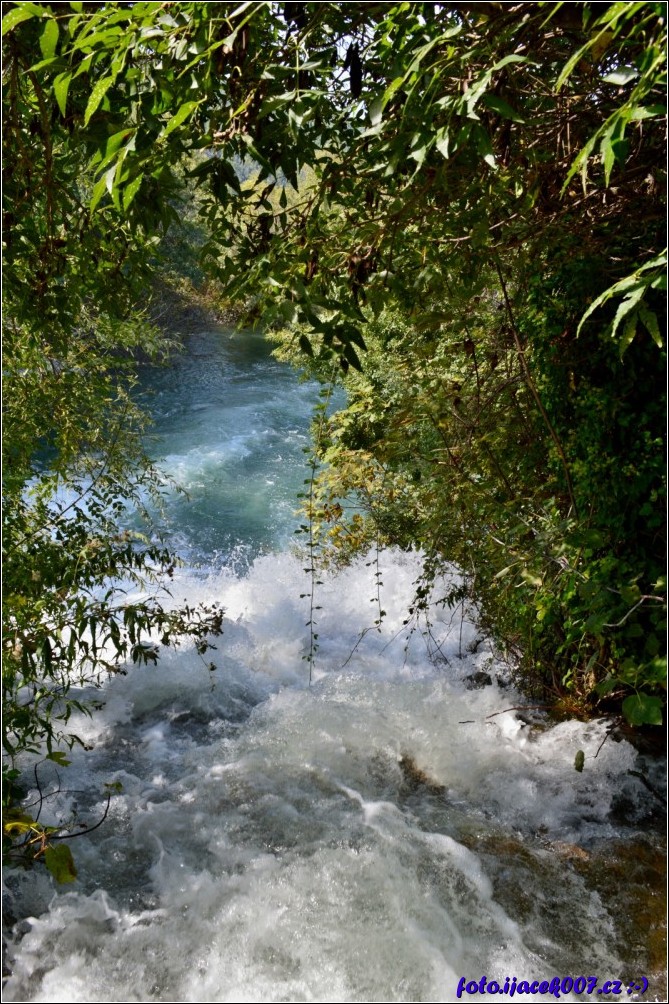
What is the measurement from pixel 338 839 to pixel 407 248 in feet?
8.62

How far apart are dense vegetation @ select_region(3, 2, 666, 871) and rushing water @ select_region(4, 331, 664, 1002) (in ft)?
1.85

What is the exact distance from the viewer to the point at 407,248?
3031 mm

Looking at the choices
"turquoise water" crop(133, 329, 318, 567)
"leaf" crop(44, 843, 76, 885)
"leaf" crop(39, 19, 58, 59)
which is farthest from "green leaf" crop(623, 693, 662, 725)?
"turquoise water" crop(133, 329, 318, 567)

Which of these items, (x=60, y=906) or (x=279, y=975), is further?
(x=60, y=906)

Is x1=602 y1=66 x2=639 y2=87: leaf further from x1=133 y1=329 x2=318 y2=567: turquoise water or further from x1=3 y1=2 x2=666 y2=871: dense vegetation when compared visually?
x1=133 y1=329 x2=318 y2=567: turquoise water

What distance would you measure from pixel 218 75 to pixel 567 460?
2162mm

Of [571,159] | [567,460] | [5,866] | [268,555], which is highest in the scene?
[571,159]

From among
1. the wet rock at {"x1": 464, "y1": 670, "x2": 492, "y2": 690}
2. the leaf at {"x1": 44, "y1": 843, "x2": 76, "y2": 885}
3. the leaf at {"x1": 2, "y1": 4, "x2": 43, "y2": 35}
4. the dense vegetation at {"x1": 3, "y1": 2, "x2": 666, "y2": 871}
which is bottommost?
the wet rock at {"x1": 464, "y1": 670, "x2": 492, "y2": 690}

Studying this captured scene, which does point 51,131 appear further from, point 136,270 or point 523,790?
point 523,790

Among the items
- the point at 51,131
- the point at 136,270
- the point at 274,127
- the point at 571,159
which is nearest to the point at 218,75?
the point at 274,127

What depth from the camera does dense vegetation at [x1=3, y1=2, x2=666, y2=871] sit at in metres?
1.89

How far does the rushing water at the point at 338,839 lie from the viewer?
2.74m

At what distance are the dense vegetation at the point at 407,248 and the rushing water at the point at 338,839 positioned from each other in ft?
1.85

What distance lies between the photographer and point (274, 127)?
2.30 meters
